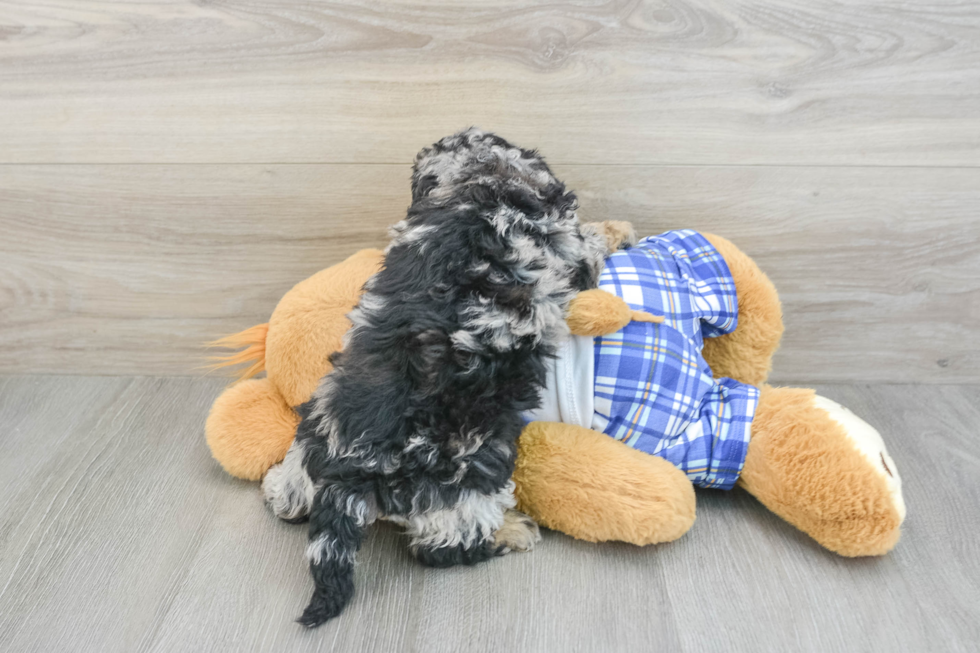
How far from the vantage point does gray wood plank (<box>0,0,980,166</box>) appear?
97 centimetres

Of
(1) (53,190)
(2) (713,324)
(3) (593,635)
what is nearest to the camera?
(3) (593,635)

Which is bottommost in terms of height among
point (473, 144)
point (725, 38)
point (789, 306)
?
point (789, 306)

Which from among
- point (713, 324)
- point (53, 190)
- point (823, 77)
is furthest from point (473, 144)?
point (53, 190)

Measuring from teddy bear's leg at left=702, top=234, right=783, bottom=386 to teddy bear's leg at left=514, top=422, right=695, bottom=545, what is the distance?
0.79ft

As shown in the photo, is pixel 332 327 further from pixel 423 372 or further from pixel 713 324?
pixel 713 324

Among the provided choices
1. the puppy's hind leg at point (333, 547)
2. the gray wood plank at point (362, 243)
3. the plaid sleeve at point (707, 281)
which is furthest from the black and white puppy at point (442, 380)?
the gray wood plank at point (362, 243)

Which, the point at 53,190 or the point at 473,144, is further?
the point at 53,190

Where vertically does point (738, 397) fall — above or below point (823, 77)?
below

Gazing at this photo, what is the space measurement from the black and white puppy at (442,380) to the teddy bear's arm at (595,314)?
0.06 feet

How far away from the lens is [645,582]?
77 centimetres

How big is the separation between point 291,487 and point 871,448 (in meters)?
0.69

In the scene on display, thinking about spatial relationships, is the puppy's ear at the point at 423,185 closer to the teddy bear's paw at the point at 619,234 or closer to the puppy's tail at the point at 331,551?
the teddy bear's paw at the point at 619,234

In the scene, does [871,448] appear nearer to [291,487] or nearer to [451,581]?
[451,581]

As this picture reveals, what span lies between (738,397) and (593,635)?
35 centimetres
